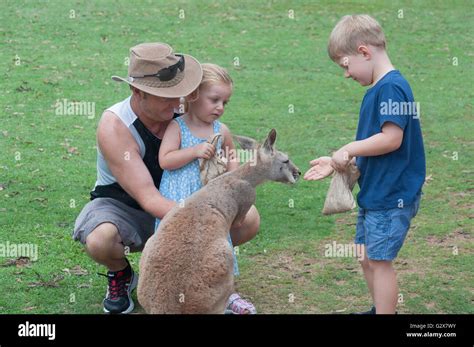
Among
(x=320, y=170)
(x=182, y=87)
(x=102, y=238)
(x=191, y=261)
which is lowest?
(x=102, y=238)

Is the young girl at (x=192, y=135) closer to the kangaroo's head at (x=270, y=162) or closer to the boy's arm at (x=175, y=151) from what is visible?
the boy's arm at (x=175, y=151)

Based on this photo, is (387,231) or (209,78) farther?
(209,78)

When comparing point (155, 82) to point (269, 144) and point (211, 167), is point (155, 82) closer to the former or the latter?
point (211, 167)

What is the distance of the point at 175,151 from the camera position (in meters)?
4.64

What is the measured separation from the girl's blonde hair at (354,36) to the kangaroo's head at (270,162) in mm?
605

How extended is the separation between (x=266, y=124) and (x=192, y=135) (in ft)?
15.8

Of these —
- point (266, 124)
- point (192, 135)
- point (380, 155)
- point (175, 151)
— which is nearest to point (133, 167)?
point (175, 151)

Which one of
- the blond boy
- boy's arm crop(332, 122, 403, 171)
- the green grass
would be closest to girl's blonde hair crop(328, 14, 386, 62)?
the blond boy

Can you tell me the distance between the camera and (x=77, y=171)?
25.5ft

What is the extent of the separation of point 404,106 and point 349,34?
471 mm

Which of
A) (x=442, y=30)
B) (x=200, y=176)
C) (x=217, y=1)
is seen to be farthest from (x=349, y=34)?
(x=217, y=1)

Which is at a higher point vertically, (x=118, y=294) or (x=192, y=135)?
(x=192, y=135)

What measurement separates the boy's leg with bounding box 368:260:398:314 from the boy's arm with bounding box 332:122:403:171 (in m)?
0.59
